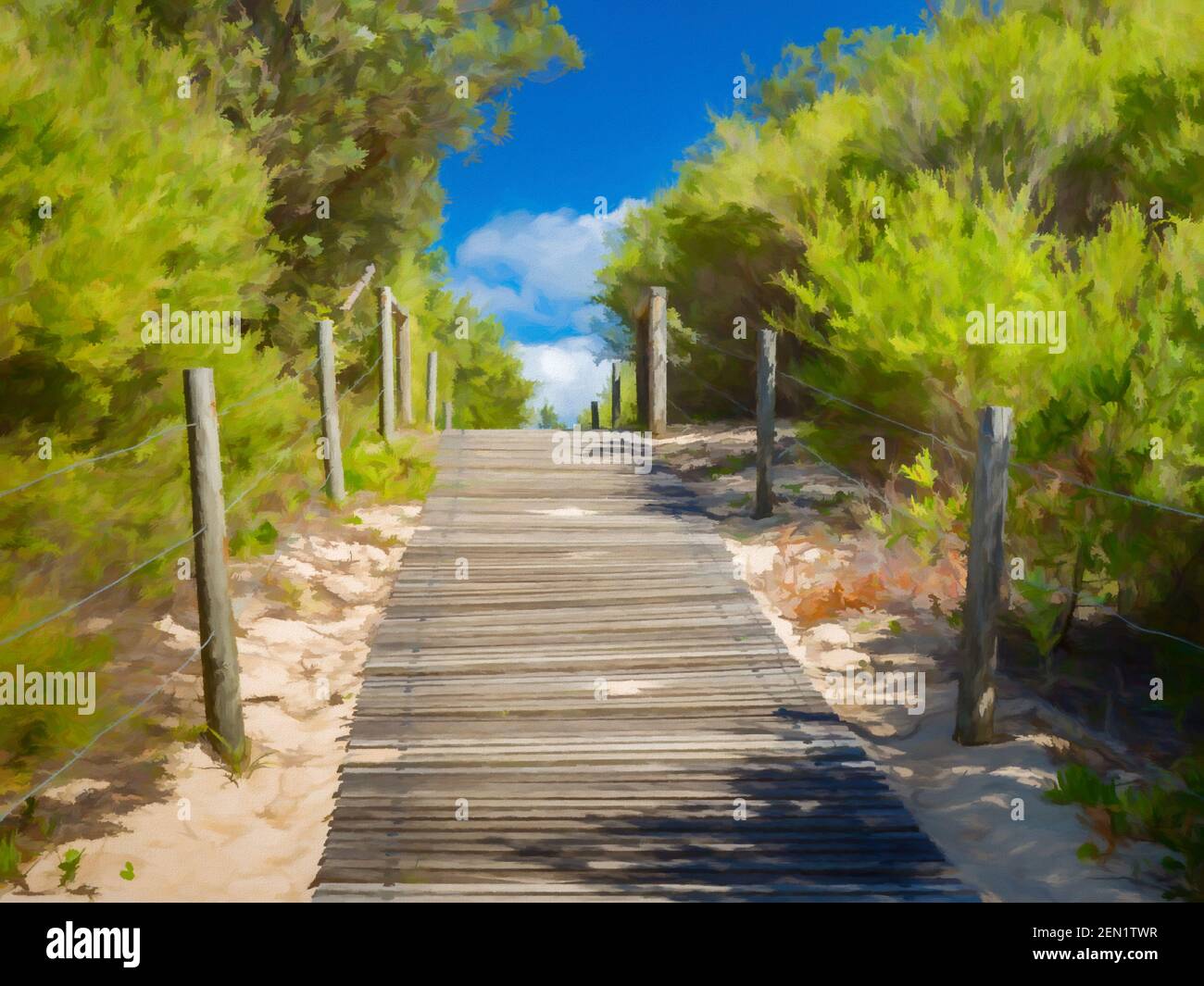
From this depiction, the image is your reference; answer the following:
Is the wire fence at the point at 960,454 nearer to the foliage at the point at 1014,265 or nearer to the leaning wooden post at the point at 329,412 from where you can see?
the foliage at the point at 1014,265

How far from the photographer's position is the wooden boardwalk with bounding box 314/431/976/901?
3510mm

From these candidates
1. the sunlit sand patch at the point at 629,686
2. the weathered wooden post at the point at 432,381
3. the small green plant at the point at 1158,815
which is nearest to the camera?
the small green plant at the point at 1158,815

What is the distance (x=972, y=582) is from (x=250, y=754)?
320cm

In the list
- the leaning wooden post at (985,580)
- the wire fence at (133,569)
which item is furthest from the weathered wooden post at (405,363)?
the leaning wooden post at (985,580)

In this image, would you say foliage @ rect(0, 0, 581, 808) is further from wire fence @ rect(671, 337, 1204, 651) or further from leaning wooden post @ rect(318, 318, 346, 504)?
wire fence @ rect(671, 337, 1204, 651)

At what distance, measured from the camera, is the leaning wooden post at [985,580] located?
4340 mm

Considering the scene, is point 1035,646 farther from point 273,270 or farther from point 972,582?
point 273,270

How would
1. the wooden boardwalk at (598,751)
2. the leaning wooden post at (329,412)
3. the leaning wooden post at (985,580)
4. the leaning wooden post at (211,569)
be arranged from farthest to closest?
the leaning wooden post at (329,412)
the leaning wooden post at (985,580)
the leaning wooden post at (211,569)
the wooden boardwalk at (598,751)

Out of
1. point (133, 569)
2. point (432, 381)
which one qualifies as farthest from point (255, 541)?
point (432, 381)

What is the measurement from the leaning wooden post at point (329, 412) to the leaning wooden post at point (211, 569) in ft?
10.9

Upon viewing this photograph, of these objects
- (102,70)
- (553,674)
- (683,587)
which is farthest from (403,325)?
(553,674)

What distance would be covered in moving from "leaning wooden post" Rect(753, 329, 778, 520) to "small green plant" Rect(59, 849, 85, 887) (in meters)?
5.32

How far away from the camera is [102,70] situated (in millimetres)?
6188

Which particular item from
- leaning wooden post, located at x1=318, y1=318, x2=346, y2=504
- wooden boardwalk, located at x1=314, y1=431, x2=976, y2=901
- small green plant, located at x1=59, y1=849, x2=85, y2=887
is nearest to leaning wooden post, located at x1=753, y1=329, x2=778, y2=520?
wooden boardwalk, located at x1=314, y1=431, x2=976, y2=901
